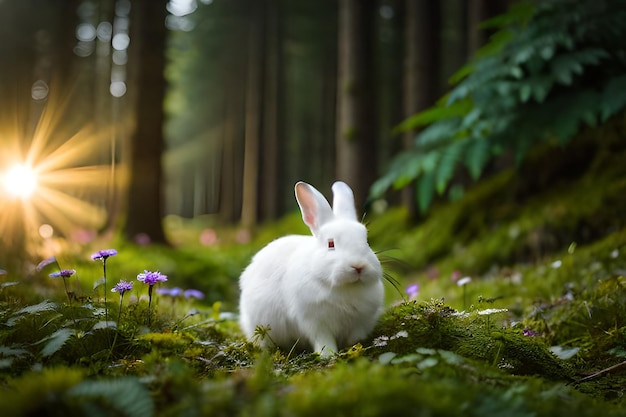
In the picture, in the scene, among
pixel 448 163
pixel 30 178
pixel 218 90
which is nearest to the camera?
pixel 448 163

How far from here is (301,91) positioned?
27281mm

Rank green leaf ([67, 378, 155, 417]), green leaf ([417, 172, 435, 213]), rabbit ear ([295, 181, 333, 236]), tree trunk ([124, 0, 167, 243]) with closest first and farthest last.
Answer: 1. green leaf ([67, 378, 155, 417])
2. rabbit ear ([295, 181, 333, 236])
3. green leaf ([417, 172, 435, 213])
4. tree trunk ([124, 0, 167, 243])

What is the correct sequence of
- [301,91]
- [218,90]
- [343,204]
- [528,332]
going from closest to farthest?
[343,204], [528,332], [301,91], [218,90]

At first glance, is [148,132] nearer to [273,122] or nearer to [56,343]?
[56,343]

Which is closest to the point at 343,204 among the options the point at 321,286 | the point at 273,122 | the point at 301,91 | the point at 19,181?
the point at 321,286

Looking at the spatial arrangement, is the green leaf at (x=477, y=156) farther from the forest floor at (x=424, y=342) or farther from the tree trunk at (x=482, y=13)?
the tree trunk at (x=482, y=13)

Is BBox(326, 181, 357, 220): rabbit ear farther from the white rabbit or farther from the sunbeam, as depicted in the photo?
the sunbeam

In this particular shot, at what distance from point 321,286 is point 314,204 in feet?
1.71

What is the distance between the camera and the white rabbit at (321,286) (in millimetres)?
2953

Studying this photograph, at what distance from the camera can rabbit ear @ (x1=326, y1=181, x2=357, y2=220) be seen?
3318 millimetres

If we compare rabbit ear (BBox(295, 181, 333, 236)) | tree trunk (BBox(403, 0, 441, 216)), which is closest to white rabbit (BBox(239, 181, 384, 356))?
rabbit ear (BBox(295, 181, 333, 236))

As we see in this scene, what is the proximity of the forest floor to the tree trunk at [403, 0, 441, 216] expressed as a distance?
3512mm

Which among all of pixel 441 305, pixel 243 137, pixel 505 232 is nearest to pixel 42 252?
pixel 441 305

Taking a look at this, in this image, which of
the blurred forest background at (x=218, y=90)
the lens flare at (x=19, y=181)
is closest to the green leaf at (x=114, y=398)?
the lens flare at (x=19, y=181)
